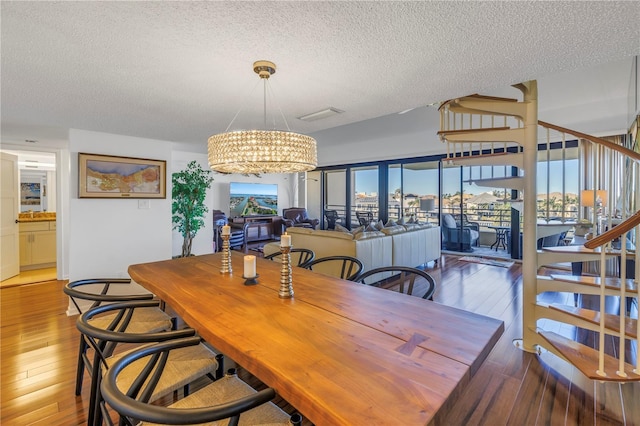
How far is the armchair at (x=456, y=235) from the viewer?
644 cm

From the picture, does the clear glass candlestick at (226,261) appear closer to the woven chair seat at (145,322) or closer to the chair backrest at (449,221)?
the woven chair seat at (145,322)

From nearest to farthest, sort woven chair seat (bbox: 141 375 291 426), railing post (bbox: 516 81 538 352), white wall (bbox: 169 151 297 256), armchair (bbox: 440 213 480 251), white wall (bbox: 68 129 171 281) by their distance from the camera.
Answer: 1. woven chair seat (bbox: 141 375 291 426)
2. railing post (bbox: 516 81 538 352)
3. white wall (bbox: 68 129 171 281)
4. white wall (bbox: 169 151 297 256)
5. armchair (bbox: 440 213 480 251)

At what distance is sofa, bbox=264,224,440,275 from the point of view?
12.7ft

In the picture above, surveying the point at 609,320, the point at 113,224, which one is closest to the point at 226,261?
the point at 113,224

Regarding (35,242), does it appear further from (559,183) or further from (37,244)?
(559,183)

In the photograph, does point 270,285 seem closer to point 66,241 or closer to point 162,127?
point 162,127

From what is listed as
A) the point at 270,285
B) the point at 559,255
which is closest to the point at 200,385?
the point at 270,285

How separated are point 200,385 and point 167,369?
0.73 m

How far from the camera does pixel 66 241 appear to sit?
4547 mm

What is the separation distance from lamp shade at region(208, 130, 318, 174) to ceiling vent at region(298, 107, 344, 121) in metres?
0.85

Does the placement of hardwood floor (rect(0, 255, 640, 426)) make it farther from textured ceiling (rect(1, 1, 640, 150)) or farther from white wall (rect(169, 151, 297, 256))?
white wall (rect(169, 151, 297, 256))

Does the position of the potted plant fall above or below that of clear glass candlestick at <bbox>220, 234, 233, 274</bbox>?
above

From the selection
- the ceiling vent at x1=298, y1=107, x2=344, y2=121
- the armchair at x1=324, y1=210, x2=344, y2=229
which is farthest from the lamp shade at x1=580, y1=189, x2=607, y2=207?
the armchair at x1=324, y1=210, x2=344, y2=229

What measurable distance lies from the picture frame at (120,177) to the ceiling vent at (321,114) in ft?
7.70
